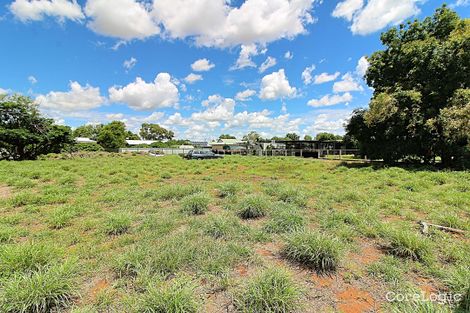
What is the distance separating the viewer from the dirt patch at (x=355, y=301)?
215 cm

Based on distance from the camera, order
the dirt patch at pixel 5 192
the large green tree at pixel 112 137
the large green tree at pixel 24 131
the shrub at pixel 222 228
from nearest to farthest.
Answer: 1. the shrub at pixel 222 228
2. the dirt patch at pixel 5 192
3. the large green tree at pixel 24 131
4. the large green tree at pixel 112 137

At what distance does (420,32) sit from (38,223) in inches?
818

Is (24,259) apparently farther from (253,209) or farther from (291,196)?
(291,196)

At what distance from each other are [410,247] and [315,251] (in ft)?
4.65

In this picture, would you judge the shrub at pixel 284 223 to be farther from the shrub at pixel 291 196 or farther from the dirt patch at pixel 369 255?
the shrub at pixel 291 196

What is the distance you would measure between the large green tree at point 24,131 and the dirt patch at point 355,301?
28613 mm

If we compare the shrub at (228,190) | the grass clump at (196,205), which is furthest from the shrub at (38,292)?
the shrub at (228,190)

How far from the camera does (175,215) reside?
189 inches

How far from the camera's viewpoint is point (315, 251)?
2.85 metres

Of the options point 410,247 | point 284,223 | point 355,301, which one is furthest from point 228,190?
point 355,301

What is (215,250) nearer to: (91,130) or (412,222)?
(412,222)

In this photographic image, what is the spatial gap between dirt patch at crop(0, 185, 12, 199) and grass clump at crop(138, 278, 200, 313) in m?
7.44

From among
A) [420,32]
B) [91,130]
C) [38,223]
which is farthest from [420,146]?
[91,130]

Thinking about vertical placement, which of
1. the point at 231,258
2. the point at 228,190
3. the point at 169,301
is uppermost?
the point at 228,190
